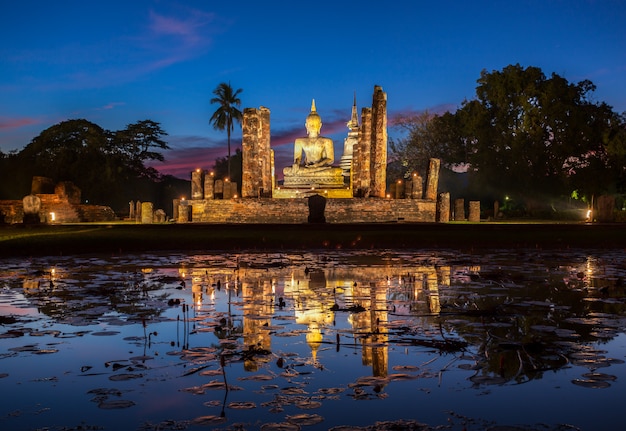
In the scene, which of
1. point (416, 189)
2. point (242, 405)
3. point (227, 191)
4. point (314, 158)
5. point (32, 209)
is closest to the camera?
point (242, 405)

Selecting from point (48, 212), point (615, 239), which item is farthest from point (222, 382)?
point (48, 212)

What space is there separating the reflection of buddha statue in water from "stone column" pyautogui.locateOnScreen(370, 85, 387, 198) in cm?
806

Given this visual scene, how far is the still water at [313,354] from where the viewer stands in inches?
155

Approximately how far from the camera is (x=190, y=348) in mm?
5609

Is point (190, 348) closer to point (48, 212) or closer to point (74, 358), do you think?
point (74, 358)

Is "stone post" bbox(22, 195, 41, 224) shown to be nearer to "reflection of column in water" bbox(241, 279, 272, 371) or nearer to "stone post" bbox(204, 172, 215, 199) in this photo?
"stone post" bbox(204, 172, 215, 199)

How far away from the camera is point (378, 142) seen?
126 feet

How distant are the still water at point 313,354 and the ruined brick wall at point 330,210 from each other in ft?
83.0

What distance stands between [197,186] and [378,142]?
11.1 m

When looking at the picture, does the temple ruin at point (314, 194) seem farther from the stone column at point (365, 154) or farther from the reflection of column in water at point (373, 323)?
the reflection of column in water at point (373, 323)

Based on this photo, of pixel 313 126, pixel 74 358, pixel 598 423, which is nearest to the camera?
pixel 598 423

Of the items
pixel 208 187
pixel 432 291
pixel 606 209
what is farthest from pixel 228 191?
pixel 432 291

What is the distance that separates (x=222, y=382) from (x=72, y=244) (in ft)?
47.5

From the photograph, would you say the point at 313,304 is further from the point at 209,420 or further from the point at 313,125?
the point at 313,125
